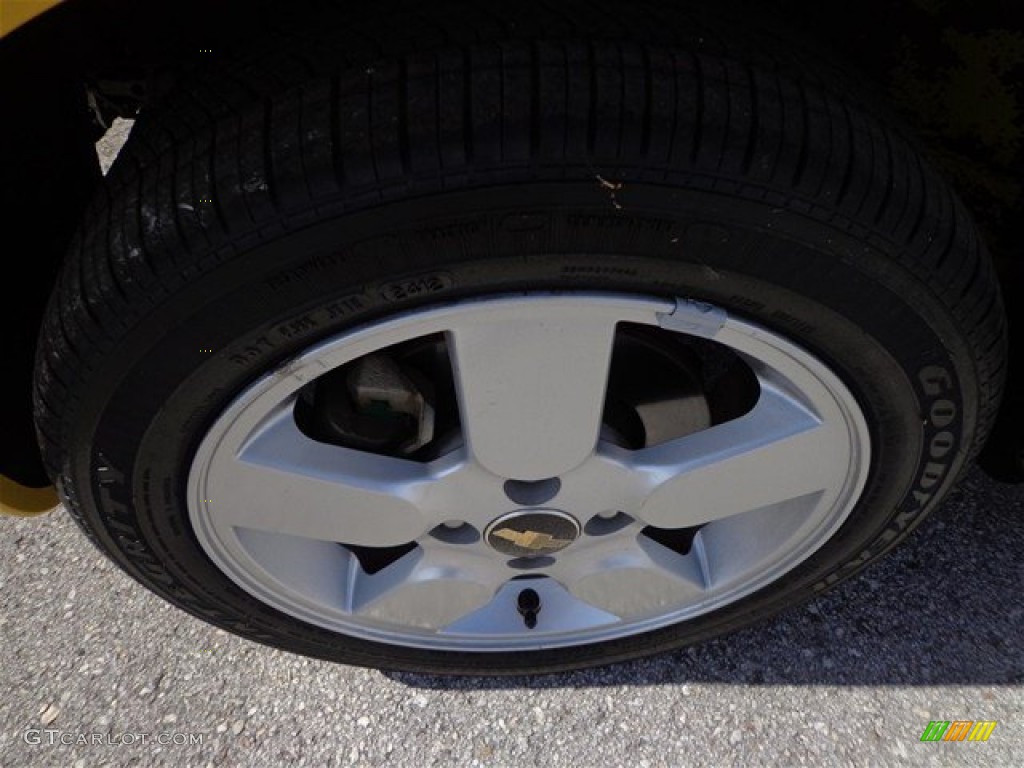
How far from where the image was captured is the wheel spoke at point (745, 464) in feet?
4.36

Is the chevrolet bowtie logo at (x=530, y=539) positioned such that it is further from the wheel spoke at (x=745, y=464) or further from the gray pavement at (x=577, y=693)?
the gray pavement at (x=577, y=693)

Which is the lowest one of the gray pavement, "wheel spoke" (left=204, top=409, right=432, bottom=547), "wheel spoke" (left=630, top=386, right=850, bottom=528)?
the gray pavement

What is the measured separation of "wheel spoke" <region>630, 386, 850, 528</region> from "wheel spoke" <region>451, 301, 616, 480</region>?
160mm

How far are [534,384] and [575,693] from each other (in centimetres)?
87

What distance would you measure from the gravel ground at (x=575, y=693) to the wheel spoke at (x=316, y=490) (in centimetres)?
51

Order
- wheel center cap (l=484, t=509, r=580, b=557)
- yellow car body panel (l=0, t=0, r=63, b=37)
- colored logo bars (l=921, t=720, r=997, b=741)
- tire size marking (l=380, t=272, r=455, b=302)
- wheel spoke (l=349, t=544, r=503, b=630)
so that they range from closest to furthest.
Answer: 1. yellow car body panel (l=0, t=0, r=63, b=37)
2. tire size marking (l=380, t=272, r=455, b=302)
3. wheel center cap (l=484, t=509, r=580, b=557)
4. wheel spoke (l=349, t=544, r=503, b=630)
5. colored logo bars (l=921, t=720, r=997, b=741)

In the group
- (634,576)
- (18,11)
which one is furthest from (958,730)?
(18,11)

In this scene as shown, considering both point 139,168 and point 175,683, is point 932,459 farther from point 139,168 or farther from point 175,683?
point 175,683

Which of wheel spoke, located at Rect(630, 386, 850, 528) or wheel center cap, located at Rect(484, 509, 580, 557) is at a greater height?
wheel spoke, located at Rect(630, 386, 850, 528)

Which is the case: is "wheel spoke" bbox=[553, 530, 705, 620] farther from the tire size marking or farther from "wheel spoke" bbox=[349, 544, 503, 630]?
the tire size marking

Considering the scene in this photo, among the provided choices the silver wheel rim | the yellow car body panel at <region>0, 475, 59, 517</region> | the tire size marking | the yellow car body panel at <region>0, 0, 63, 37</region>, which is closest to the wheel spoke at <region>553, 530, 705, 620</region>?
the silver wheel rim

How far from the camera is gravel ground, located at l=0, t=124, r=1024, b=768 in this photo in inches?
67.5

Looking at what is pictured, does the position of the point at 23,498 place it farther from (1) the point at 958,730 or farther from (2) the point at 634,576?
(1) the point at 958,730

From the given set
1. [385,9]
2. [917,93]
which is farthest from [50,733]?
[917,93]
